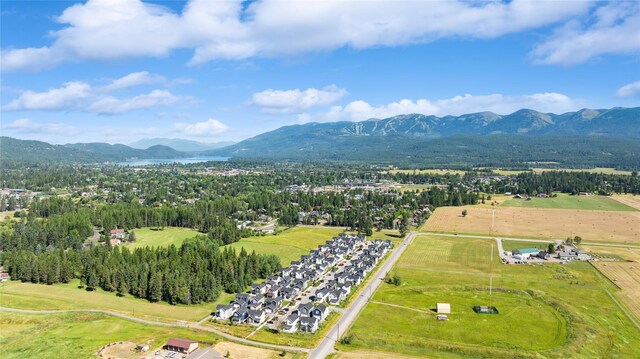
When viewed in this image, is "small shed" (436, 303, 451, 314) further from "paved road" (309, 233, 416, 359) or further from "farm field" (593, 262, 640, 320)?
"farm field" (593, 262, 640, 320)

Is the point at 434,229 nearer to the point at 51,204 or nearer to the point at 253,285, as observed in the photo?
the point at 253,285

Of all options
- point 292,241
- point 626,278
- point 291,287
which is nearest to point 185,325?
point 291,287

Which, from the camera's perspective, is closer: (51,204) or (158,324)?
(158,324)

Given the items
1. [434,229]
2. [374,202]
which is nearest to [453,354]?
[434,229]

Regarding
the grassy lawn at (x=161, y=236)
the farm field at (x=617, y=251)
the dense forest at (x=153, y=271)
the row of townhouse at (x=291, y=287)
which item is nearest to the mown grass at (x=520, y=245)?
the farm field at (x=617, y=251)

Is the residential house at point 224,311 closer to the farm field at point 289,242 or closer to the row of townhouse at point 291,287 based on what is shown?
the row of townhouse at point 291,287
